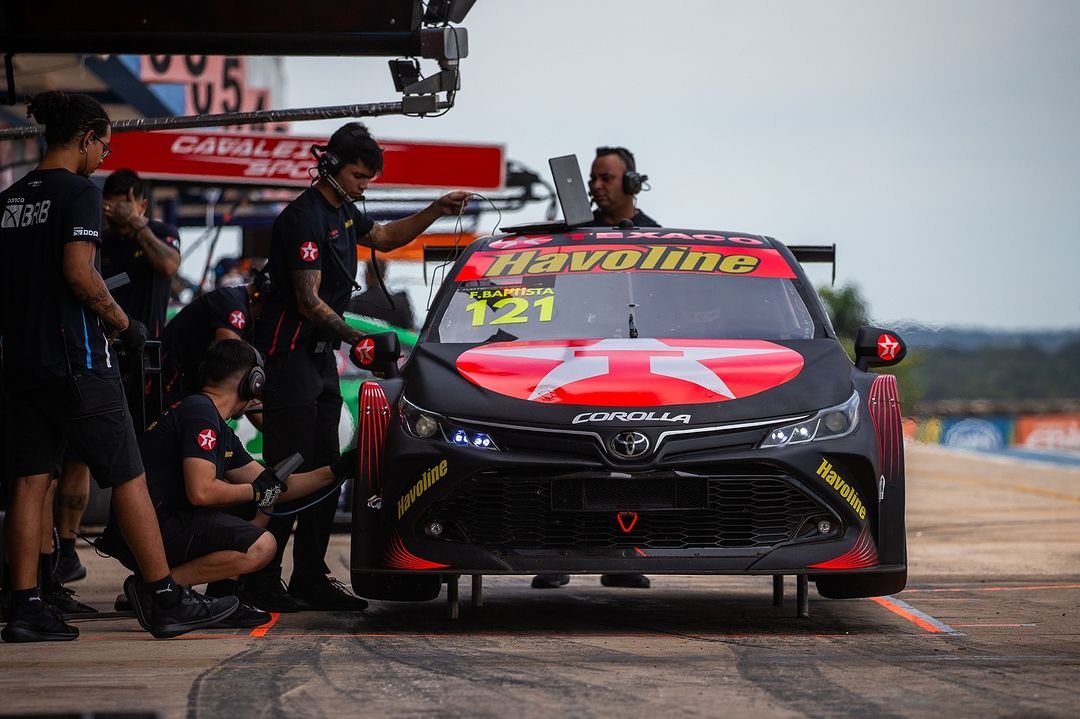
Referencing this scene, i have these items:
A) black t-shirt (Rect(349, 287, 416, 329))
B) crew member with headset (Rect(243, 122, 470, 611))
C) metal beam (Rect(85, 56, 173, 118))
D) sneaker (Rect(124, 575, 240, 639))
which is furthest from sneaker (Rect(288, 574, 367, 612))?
metal beam (Rect(85, 56, 173, 118))

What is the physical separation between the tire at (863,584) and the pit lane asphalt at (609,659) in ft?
0.49

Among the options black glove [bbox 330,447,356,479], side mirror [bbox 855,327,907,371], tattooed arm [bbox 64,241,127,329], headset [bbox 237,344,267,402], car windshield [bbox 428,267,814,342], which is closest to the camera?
tattooed arm [bbox 64,241,127,329]

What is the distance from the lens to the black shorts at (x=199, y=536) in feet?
21.1

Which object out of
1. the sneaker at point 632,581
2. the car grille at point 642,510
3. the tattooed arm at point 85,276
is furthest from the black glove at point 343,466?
the sneaker at point 632,581

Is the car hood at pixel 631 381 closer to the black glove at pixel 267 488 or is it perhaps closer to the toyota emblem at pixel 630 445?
the toyota emblem at pixel 630 445

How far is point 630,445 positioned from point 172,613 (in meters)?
1.77

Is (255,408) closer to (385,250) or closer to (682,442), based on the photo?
(385,250)

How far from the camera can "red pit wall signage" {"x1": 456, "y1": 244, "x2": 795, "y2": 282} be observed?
23.8ft

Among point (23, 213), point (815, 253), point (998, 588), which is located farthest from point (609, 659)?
point (998, 588)

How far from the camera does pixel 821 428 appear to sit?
6.05 meters

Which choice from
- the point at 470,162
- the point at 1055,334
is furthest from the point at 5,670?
the point at 1055,334

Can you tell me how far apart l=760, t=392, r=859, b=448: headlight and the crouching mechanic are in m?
1.96

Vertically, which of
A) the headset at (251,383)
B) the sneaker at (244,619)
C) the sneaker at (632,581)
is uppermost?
the headset at (251,383)

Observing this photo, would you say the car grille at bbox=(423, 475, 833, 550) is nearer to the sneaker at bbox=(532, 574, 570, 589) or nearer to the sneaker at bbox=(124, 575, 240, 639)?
the sneaker at bbox=(124, 575, 240, 639)
